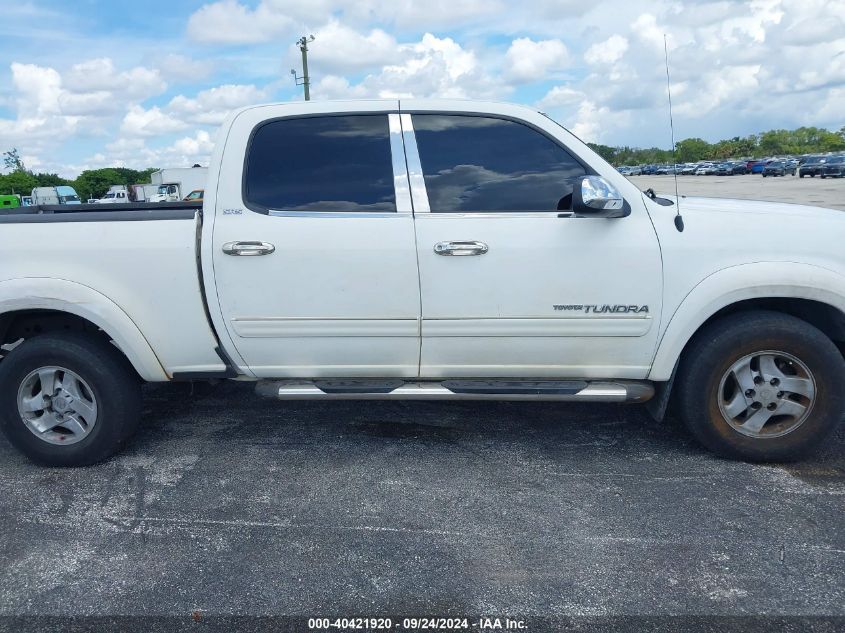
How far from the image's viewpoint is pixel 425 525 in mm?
3262

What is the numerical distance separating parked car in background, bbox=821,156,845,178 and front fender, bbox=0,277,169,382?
54.4m

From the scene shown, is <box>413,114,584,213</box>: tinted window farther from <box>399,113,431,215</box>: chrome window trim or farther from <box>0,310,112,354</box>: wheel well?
<box>0,310,112,354</box>: wheel well

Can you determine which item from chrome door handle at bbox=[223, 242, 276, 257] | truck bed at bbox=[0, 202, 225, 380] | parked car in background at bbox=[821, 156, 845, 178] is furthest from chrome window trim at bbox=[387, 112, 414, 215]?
parked car in background at bbox=[821, 156, 845, 178]

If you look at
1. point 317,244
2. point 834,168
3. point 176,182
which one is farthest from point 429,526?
point 834,168

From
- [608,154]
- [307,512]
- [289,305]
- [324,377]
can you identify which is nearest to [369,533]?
[307,512]

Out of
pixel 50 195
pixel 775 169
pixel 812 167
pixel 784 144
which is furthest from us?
pixel 784 144

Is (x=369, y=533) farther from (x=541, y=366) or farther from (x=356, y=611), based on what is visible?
(x=541, y=366)

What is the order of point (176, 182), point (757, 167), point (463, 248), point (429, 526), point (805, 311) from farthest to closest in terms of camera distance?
point (757, 167) → point (176, 182) → point (805, 311) → point (463, 248) → point (429, 526)

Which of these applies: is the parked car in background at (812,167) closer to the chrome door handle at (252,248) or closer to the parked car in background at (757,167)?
the parked car in background at (757,167)

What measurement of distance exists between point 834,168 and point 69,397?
55.2m

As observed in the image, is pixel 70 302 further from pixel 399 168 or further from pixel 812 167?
pixel 812 167

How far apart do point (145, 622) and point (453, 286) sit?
2.03m

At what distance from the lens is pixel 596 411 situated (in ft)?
→ 15.4

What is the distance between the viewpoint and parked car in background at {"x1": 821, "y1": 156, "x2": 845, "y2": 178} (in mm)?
47781
